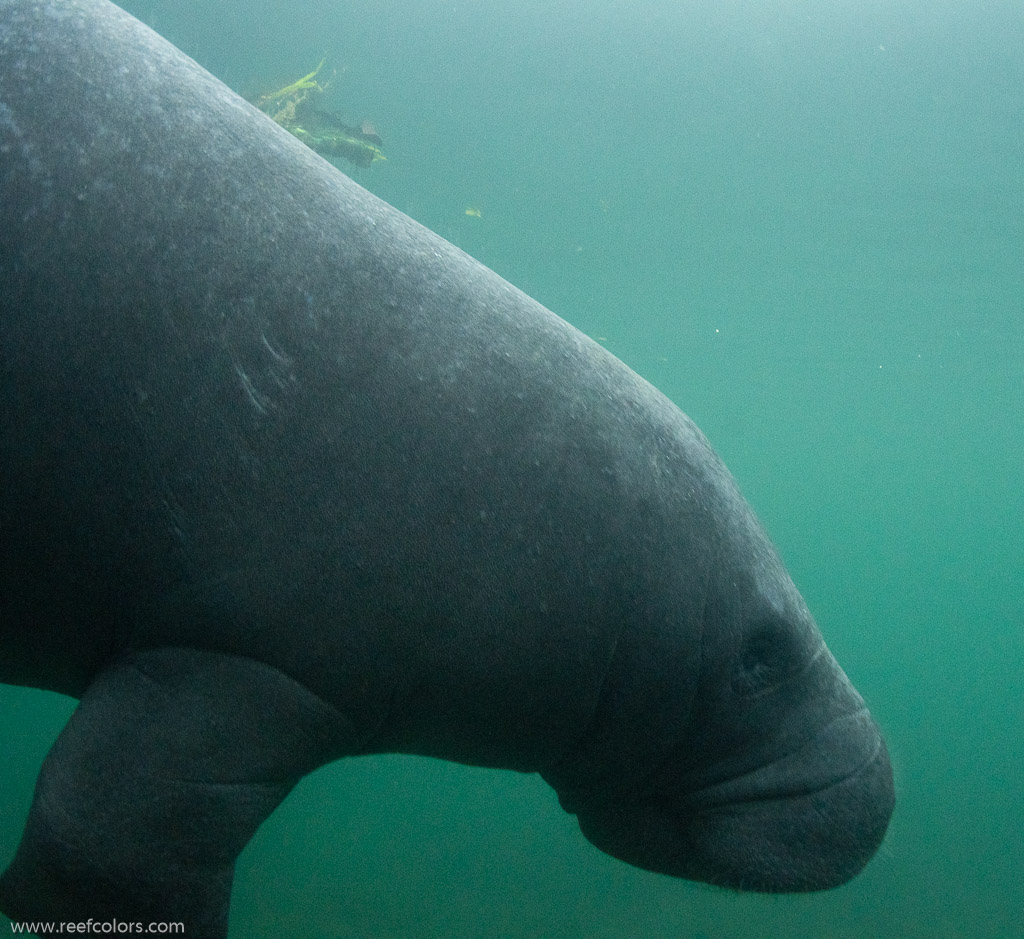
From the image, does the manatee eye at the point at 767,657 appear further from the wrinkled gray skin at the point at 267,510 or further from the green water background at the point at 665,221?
the green water background at the point at 665,221

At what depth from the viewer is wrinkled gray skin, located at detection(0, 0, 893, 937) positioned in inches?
64.1

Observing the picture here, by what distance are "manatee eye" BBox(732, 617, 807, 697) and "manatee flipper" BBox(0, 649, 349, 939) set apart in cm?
117

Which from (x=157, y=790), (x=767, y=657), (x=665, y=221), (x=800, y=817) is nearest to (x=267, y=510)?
(x=157, y=790)

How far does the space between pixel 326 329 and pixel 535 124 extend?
16.3 meters

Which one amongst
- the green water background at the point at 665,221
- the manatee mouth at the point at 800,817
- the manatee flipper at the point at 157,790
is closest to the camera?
the manatee flipper at the point at 157,790

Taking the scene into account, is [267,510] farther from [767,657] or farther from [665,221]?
[665,221]

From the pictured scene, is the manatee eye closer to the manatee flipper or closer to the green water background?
the manatee flipper

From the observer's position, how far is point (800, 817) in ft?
6.90

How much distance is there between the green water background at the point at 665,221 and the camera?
43.7 feet

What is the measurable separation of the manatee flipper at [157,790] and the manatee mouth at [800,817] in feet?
4.03

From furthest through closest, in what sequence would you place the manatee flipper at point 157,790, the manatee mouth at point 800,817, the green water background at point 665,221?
the green water background at point 665,221
the manatee mouth at point 800,817
the manatee flipper at point 157,790

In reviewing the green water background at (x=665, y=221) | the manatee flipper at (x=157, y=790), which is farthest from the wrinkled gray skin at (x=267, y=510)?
the green water background at (x=665, y=221)

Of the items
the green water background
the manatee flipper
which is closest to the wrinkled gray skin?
the manatee flipper

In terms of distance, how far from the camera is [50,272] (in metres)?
1.61
